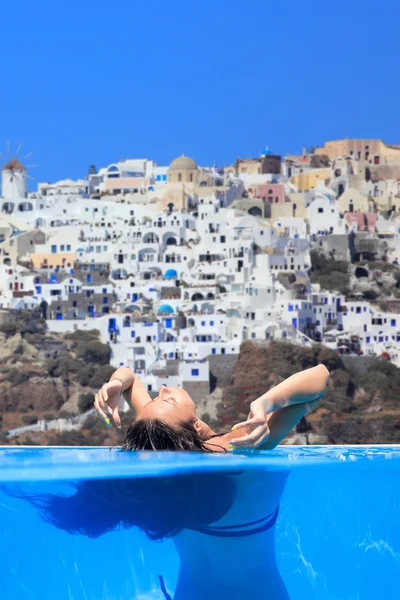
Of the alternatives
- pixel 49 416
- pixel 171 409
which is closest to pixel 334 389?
pixel 49 416

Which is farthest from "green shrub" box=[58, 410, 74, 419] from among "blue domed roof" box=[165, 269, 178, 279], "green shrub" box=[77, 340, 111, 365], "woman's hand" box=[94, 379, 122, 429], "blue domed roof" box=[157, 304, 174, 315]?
"woman's hand" box=[94, 379, 122, 429]

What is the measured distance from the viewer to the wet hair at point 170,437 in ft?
→ 13.2

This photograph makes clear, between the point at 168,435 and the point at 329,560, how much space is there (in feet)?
1.76

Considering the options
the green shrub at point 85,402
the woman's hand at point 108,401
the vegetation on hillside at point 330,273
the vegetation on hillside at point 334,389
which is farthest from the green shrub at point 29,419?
the woman's hand at point 108,401

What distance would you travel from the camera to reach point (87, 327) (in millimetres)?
39562

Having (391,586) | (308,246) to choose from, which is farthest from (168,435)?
(308,246)

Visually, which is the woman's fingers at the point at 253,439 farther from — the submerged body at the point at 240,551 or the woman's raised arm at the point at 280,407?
the submerged body at the point at 240,551

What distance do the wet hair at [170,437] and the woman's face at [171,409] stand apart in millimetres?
14

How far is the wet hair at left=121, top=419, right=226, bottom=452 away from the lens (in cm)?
402

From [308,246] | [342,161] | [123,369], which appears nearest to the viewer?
[123,369]

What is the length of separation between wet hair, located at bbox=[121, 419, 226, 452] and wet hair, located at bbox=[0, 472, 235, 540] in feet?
1.06

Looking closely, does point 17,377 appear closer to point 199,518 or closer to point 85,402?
Result: point 85,402

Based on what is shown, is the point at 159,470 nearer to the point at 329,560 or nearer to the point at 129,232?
the point at 329,560

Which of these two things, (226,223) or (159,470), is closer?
(159,470)
